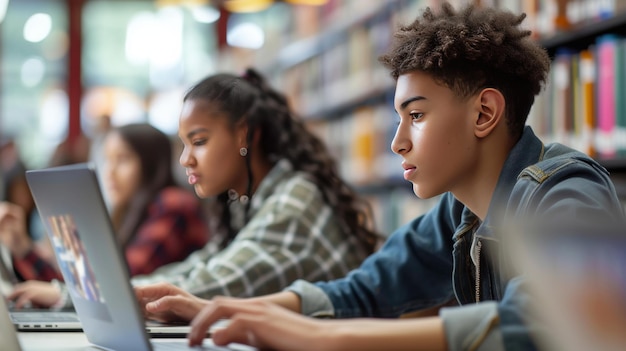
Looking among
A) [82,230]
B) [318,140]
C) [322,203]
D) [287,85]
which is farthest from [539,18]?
[287,85]

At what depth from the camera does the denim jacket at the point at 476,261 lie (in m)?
0.74

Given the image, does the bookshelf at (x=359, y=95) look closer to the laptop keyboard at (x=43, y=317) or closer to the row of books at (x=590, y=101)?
the row of books at (x=590, y=101)

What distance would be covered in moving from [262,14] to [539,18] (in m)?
4.04

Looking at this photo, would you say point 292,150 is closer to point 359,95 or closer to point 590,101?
point 590,101

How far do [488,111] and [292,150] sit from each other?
2.75ft

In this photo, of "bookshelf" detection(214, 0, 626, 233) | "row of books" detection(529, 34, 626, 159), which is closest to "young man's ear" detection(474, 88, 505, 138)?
"row of books" detection(529, 34, 626, 159)

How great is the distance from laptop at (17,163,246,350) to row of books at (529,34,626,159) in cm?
137

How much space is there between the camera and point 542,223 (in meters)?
0.65

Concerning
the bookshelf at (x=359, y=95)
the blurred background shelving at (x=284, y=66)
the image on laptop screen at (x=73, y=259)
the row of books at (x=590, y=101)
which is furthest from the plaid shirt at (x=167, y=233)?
the image on laptop screen at (x=73, y=259)

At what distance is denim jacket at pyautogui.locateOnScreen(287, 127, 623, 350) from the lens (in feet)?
2.42

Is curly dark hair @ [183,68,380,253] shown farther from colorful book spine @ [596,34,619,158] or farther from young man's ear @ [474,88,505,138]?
colorful book spine @ [596,34,619,158]

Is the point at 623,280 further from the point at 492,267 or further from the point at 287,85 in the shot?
the point at 287,85

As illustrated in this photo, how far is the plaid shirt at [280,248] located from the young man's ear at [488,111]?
2.28 feet

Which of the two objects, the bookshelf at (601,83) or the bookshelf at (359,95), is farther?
the bookshelf at (359,95)
